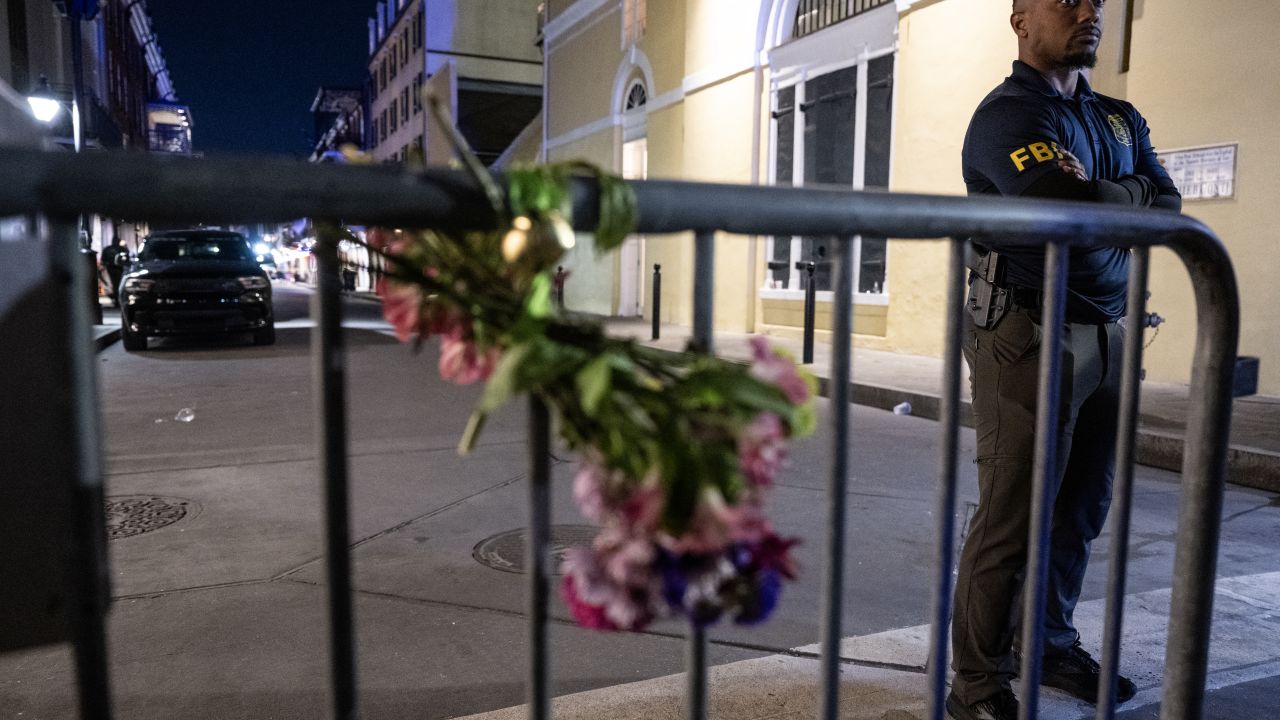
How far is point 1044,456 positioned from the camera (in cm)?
166

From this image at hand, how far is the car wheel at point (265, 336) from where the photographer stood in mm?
13578

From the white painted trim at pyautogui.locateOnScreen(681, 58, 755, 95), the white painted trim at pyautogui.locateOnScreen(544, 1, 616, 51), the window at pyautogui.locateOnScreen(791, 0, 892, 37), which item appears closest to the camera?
the window at pyautogui.locateOnScreen(791, 0, 892, 37)

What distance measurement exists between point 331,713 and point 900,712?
6.16ft

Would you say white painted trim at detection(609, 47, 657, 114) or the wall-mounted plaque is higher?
white painted trim at detection(609, 47, 657, 114)

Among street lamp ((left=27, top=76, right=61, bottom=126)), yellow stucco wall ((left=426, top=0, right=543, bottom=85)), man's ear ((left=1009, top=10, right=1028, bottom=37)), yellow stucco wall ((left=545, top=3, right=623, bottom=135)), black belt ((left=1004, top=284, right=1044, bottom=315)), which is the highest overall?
yellow stucco wall ((left=426, top=0, right=543, bottom=85))

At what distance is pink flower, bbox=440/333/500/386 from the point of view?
104cm

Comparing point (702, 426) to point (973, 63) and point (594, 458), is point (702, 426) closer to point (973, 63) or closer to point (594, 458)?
point (594, 458)

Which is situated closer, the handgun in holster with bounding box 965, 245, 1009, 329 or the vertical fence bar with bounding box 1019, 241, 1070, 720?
the vertical fence bar with bounding box 1019, 241, 1070, 720

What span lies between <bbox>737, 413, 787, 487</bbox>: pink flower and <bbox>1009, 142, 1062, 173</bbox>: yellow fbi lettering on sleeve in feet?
6.13

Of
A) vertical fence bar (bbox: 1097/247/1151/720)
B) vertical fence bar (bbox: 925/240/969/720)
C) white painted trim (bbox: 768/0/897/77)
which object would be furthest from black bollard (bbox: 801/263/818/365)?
vertical fence bar (bbox: 925/240/969/720)

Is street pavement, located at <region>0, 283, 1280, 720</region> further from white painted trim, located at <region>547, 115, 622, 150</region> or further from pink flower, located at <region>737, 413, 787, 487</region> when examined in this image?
white painted trim, located at <region>547, 115, 622, 150</region>

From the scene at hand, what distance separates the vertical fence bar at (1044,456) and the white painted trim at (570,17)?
20077mm

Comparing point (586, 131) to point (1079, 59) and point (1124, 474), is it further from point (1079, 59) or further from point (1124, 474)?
point (1124, 474)

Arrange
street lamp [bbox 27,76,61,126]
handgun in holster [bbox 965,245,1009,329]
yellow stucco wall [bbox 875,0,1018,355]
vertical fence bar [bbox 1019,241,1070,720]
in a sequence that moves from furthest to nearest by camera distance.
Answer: street lamp [bbox 27,76,61,126]
yellow stucco wall [bbox 875,0,1018,355]
handgun in holster [bbox 965,245,1009,329]
vertical fence bar [bbox 1019,241,1070,720]
